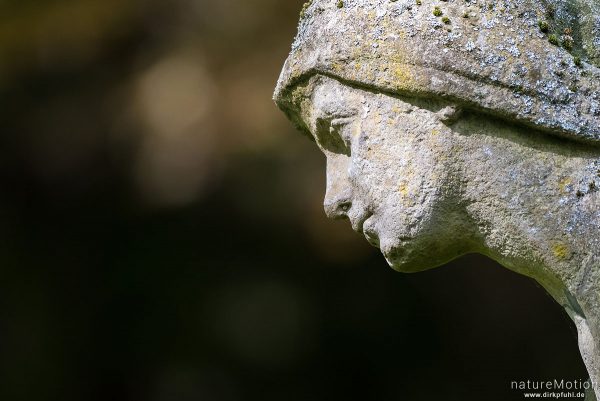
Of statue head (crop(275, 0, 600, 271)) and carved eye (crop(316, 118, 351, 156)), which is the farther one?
carved eye (crop(316, 118, 351, 156))

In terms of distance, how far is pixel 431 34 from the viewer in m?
1.06

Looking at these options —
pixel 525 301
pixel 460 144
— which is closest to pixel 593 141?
pixel 460 144

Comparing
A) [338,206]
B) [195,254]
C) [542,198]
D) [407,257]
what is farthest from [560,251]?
[195,254]

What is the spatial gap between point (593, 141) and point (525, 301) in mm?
2391

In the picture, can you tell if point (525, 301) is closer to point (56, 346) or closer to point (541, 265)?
point (56, 346)

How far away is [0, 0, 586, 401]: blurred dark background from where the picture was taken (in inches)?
133

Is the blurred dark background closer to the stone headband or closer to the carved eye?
the carved eye

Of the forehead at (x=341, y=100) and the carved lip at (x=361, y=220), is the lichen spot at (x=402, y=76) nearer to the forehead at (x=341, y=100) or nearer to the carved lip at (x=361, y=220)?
the forehead at (x=341, y=100)

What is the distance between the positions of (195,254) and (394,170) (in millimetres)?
2521

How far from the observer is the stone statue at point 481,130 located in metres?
1.04

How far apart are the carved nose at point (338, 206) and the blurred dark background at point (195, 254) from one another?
84.0 inches

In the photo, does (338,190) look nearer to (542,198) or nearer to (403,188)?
(403,188)

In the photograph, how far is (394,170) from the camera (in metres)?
1.10

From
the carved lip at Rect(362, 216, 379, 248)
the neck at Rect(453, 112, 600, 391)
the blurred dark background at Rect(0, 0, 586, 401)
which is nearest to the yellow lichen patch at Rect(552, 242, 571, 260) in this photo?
the neck at Rect(453, 112, 600, 391)
